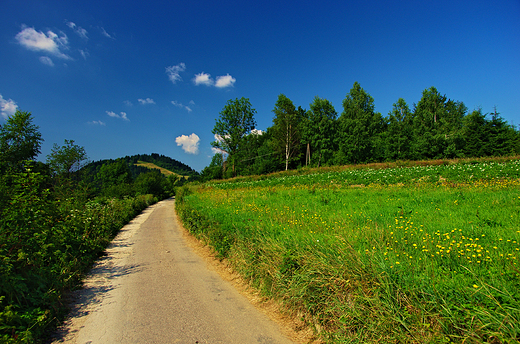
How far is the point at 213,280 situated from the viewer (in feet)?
18.6

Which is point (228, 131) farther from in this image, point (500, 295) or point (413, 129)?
point (500, 295)

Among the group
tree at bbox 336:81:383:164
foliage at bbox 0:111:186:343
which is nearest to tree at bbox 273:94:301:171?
tree at bbox 336:81:383:164

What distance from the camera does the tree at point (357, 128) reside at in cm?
4147

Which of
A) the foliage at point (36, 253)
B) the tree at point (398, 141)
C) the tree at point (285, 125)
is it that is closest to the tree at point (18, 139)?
the foliage at point (36, 253)

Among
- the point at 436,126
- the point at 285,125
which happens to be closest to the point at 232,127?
the point at 285,125

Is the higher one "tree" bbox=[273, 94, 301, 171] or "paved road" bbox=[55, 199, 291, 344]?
"tree" bbox=[273, 94, 301, 171]

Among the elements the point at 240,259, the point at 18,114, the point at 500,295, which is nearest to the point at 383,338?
the point at 500,295

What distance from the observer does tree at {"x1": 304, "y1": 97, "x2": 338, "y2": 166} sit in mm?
42469

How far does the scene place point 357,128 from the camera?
41250mm

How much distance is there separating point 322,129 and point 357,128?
632 cm

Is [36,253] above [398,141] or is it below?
below

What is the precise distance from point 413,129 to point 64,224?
51923 millimetres

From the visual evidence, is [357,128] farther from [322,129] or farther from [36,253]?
[36,253]

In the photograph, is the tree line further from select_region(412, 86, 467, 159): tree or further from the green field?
the green field
